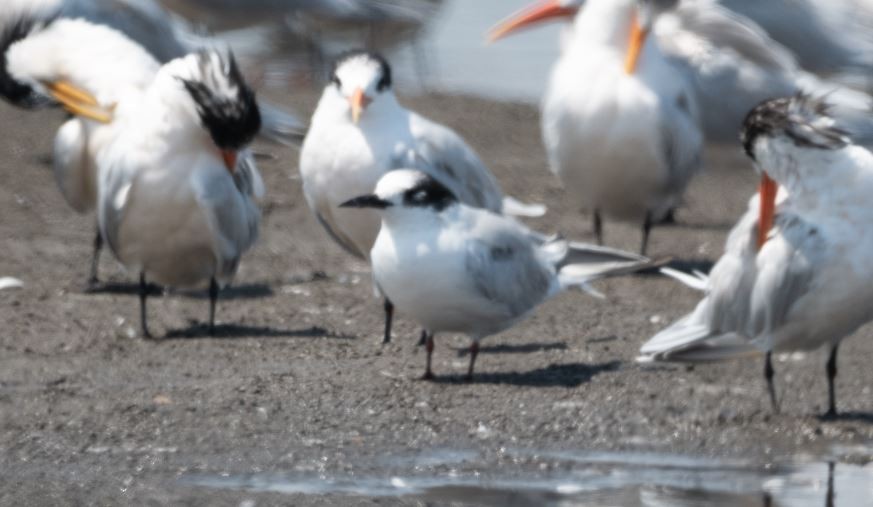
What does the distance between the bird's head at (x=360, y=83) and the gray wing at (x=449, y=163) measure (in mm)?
214

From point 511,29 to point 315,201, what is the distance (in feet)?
10.4

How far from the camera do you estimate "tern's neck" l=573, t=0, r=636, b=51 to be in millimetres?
9391

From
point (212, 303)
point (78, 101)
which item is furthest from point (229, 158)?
point (78, 101)

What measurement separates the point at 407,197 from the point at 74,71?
272 centimetres

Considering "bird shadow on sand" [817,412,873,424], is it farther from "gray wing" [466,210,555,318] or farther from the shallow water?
"gray wing" [466,210,555,318]

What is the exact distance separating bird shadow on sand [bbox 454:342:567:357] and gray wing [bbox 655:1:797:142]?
2785mm

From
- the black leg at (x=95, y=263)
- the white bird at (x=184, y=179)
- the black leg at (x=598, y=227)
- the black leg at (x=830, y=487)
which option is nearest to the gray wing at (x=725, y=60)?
the black leg at (x=598, y=227)

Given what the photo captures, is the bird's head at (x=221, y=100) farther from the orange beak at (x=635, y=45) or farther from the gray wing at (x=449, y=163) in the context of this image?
the orange beak at (x=635, y=45)

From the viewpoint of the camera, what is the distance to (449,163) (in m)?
7.74

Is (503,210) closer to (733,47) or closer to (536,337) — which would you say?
(536,337)

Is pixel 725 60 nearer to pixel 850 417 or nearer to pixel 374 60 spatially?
pixel 374 60

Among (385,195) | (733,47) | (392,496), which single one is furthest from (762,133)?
(733,47)

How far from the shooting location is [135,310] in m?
8.21

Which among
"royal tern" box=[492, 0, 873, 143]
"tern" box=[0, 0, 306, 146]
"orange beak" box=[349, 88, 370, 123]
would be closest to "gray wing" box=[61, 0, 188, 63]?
"tern" box=[0, 0, 306, 146]
